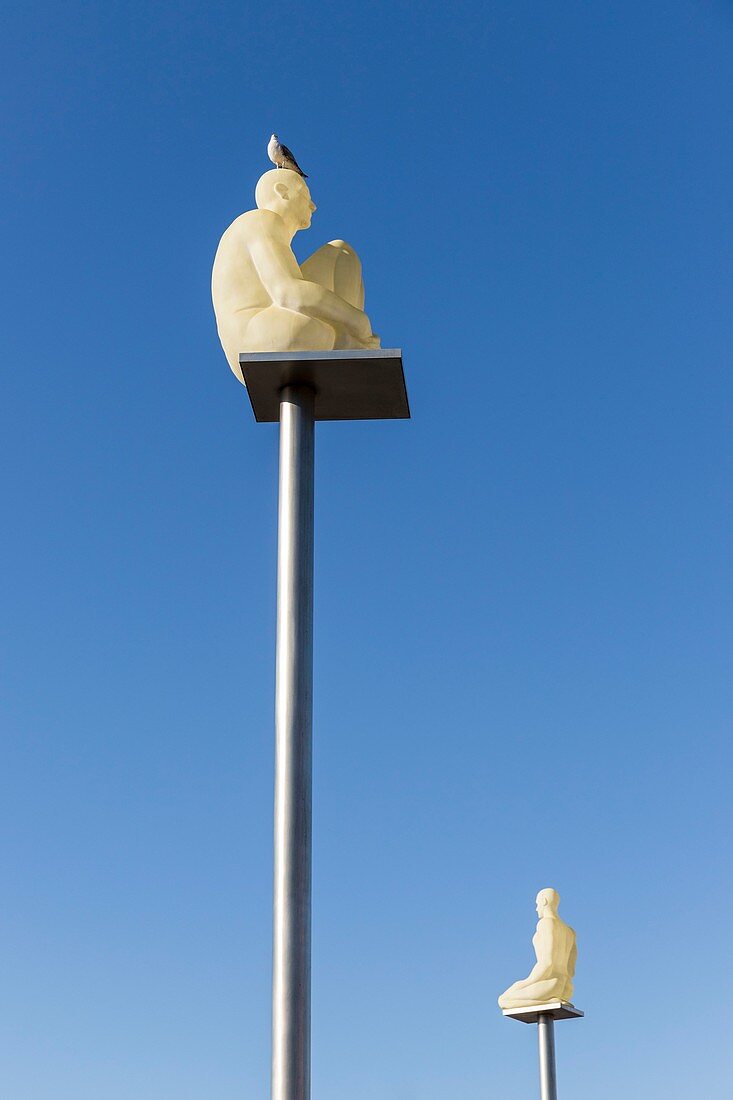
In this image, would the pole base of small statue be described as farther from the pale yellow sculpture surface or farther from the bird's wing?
the bird's wing

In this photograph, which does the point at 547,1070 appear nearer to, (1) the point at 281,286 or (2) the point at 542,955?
(2) the point at 542,955

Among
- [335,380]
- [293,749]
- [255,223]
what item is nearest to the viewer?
[293,749]

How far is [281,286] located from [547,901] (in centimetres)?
1089

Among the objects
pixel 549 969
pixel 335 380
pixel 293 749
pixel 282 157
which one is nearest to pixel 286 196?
pixel 282 157

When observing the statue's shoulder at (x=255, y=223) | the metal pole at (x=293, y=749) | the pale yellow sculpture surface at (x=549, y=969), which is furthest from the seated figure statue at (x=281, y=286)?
the pale yellow sculpture surface at (x=549, y=969)

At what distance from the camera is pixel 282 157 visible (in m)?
7.47

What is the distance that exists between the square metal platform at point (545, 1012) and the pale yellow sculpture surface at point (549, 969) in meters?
0.05

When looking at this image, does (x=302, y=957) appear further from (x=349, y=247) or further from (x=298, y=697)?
(x=349, y=247)

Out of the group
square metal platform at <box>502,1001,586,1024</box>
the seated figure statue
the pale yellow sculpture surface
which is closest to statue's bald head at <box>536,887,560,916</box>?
the pale yellow sculpture surface

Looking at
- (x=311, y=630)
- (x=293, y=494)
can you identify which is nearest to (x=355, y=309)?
(x=293, y=494)

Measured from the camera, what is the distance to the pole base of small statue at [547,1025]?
48.6ft

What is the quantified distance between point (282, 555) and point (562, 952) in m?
10.5

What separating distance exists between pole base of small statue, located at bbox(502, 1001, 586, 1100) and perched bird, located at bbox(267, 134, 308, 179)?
10599 mm

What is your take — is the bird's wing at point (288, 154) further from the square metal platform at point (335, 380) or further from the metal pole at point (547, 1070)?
the metal pole at point (547, 1070)
